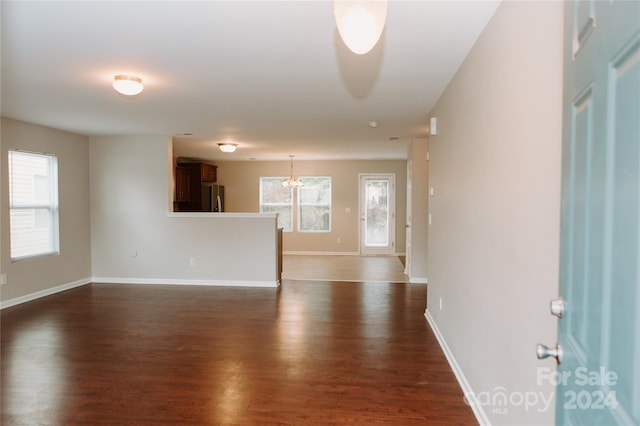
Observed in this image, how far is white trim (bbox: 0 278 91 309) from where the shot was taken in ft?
15.1

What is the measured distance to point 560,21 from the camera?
128cm

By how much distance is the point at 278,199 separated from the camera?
9.45 m

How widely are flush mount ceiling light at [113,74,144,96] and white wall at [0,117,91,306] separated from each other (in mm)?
2639

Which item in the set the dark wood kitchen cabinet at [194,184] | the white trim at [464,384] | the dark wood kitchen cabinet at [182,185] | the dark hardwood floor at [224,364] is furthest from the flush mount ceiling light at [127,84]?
the dark wood kitchen cabinet at [194,184]

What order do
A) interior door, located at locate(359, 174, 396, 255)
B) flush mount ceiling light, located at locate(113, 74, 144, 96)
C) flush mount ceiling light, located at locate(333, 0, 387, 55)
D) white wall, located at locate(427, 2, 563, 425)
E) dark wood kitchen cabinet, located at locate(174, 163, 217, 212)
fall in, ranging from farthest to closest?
interior door, located at locate(359, 174, 396, 255)
dark wood kitchen cabinet, located at locate(174, 163, 217, 212)
flush mount ceiling light, located at locate(113, 74, 144, 96)
white wall, located at locate(427, 2, 563, 425)
flush mount ceiling light, located at locate(333, 0, 387, 55)

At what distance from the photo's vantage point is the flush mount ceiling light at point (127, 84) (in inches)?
118

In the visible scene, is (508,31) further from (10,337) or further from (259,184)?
(259,184)

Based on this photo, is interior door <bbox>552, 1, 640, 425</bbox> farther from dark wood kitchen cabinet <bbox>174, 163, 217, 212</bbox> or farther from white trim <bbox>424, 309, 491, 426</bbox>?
dark wood kitchen cabinet <bbox>174, 163, 217, 212</bbox>

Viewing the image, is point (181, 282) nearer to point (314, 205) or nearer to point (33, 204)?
point (33, 204)

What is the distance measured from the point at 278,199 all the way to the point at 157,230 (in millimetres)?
3900

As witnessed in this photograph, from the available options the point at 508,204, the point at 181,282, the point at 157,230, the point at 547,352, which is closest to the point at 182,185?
the point at 157,230

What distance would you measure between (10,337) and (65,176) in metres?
2.78

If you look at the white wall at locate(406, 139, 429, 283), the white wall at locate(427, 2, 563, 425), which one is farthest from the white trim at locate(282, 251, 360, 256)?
the white wall at locate(427, 2, 563, 425)

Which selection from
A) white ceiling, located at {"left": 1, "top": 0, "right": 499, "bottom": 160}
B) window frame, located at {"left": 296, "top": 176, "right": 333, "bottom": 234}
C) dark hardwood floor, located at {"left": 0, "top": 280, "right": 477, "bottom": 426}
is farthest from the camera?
window frame, located at {"left": 296, "top": 176, "right": 333, "bottom": 234}
